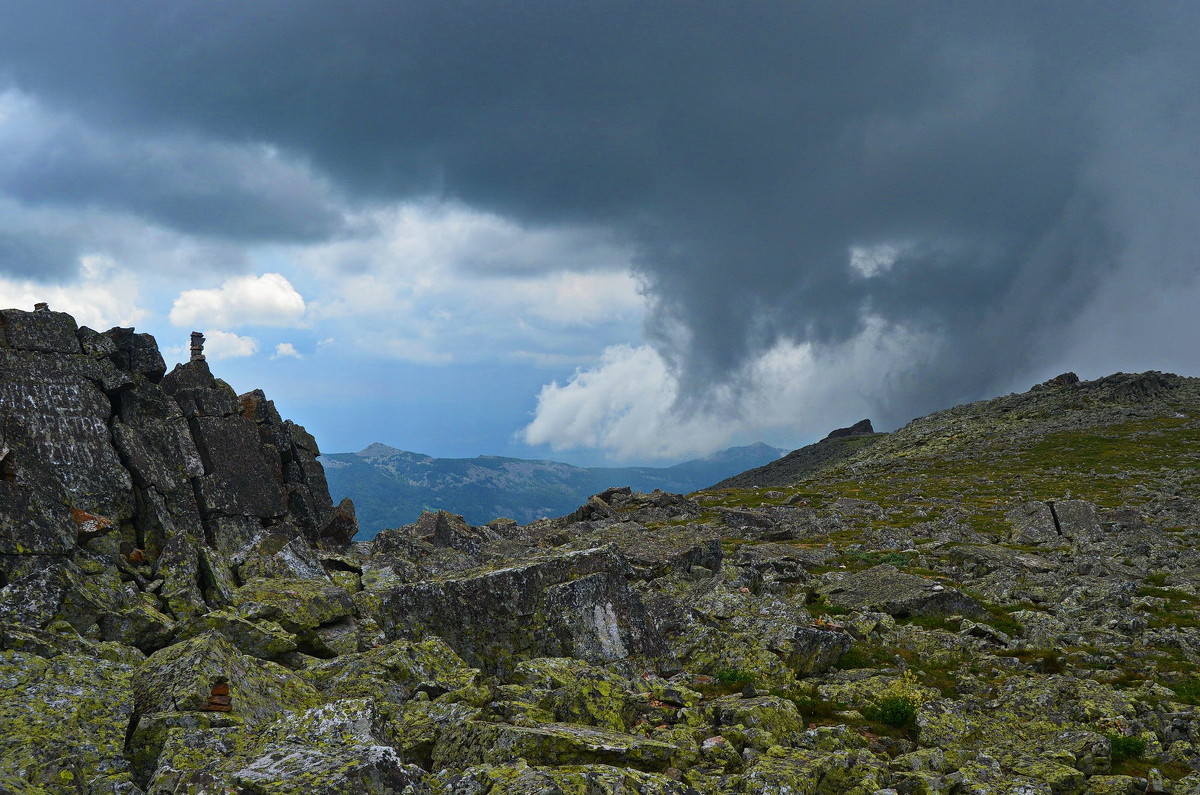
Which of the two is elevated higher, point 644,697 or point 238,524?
point 238,524

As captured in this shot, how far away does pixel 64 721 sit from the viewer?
943 centimetres

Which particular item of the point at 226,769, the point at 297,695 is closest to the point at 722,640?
the point at 297,695

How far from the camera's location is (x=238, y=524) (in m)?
42.5

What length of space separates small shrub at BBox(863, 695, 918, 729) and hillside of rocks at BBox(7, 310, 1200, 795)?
56 millimetres

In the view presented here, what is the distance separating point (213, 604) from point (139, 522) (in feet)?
61.1

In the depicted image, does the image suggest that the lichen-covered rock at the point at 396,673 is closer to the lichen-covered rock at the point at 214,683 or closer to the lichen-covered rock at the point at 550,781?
the lichen-covered rock at the point at 214,683

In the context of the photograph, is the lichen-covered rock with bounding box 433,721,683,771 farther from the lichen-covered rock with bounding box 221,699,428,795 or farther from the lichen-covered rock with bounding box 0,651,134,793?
the lichen-covered rock with bounding box 0,651,134,793

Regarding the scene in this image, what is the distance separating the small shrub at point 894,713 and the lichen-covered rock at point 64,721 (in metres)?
14.2

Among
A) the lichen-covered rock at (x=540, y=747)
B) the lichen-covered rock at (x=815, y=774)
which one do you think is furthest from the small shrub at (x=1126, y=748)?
the lichen-covered rock at (x=540, y=747)

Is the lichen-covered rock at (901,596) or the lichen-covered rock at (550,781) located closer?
the lichen-covered rock at (550,781)

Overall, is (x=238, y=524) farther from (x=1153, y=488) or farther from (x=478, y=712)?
(x=1153, y=488)

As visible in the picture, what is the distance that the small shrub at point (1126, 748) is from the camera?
13.8 meters

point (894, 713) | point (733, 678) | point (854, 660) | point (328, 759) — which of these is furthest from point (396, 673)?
point (854, 660)

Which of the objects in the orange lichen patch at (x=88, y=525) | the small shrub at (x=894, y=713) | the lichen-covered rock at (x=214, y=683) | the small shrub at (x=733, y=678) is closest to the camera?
the lichen-covered rock at (x=214, y=683)
